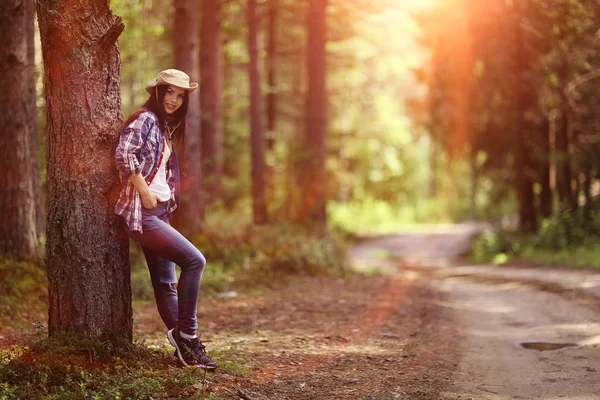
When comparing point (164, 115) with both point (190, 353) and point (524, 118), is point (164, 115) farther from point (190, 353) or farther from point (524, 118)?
point (524, 118)

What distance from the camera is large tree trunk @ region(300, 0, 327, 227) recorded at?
19828 mm

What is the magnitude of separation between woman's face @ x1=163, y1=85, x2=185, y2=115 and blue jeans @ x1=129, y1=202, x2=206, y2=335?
0.83 meters

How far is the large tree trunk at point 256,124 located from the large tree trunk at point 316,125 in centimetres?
321

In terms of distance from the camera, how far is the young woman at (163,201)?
605cm

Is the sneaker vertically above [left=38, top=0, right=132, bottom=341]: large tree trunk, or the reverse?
[left=38, top=0, right=132, bottom=341]: large tree trunk

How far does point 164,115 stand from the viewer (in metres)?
6.39

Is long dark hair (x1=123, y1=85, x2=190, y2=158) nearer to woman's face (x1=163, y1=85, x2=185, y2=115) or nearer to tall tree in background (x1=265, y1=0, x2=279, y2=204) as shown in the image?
woman's face (x1=163, y1=85, x2=185, y2=115)

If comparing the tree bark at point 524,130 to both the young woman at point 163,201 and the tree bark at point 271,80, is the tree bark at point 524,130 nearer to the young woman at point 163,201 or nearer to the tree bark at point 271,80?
the tree bark at point 271,80

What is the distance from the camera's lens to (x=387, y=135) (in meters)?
47.8

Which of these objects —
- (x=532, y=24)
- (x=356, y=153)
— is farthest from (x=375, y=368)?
(x=356, y=153)

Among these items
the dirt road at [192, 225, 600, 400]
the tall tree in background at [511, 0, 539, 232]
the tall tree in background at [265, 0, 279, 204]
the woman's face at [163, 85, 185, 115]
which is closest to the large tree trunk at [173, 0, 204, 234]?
the dirt road at [192, 225, 600, 400]

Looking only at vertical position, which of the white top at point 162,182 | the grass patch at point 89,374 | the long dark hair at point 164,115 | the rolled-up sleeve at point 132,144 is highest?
the long dark hair at point 164,115

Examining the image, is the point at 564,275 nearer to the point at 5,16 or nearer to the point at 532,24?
the point at 532,24

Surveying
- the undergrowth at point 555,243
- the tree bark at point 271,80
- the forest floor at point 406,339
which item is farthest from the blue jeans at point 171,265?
the tree bark at point 271,80
